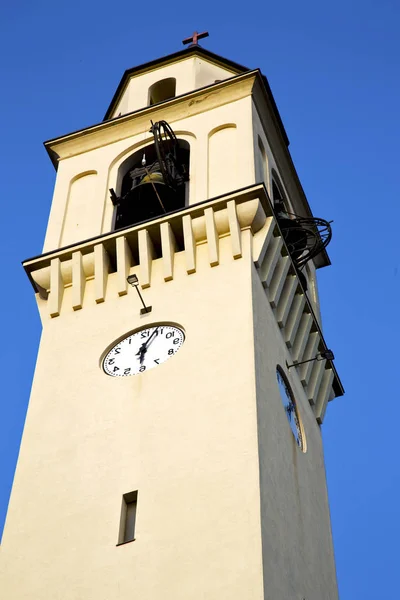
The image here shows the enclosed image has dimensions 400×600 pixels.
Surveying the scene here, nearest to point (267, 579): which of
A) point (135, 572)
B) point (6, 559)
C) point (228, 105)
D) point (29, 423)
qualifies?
point (135, 572)

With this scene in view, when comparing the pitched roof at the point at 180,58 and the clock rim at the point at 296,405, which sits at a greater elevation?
the pitched roof at the point at 180,58

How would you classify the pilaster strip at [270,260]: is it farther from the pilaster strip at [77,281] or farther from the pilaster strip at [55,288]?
the pilaster strip at [55,288]

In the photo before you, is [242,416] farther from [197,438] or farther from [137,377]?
[137,377]

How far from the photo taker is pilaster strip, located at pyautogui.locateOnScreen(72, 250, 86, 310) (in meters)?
22.5

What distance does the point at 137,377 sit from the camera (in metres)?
20.4

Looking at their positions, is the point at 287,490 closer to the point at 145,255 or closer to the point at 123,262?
the point at 145,255

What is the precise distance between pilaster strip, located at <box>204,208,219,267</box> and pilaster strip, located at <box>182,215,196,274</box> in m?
0.30

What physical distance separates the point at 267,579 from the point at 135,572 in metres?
1.88

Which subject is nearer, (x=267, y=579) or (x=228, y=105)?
(x=267, y=579)

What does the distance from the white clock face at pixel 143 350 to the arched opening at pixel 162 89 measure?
968cm

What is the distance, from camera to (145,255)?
22.4 meters

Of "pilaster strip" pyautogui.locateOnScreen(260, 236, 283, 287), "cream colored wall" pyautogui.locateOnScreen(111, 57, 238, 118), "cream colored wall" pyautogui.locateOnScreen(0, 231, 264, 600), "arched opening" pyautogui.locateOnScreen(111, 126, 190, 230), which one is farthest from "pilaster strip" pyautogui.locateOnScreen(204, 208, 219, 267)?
"cream colored wall" pyautogui.locateOnScreen(111, 57, 238, 118)

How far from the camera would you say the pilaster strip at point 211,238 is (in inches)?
859

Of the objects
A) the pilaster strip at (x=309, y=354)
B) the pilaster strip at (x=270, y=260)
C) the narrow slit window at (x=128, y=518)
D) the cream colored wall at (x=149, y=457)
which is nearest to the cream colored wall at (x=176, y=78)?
the pilaster strip at (x=270, y=260)
